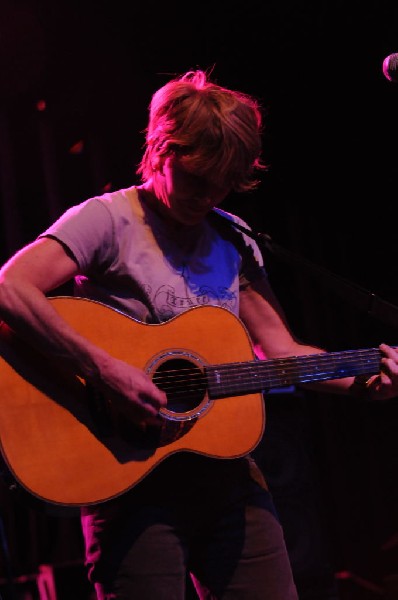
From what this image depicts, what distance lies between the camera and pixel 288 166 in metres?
5.90

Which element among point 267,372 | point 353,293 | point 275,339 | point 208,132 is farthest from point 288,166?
point 267,372

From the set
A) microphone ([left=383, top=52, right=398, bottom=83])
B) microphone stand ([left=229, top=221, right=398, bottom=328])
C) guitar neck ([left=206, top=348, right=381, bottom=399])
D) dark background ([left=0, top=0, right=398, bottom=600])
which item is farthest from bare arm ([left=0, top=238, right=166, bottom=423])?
dark background ([left=0, top=0, right=398, bottom=600])

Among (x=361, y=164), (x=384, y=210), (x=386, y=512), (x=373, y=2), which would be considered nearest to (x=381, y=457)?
(x=386, y=512)

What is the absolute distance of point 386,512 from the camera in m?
5.78

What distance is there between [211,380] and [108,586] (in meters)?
0.66

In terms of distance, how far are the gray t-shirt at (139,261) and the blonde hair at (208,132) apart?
0.72 feet

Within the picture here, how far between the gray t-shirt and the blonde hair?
0.72 feet

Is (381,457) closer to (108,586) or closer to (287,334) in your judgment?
(287,334)

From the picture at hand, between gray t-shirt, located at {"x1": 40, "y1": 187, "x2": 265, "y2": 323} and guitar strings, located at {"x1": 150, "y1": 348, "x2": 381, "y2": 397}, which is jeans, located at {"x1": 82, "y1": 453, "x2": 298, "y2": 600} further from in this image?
gray t-shirt, located at {"x1": 40, "y1": 187, "x2": 265, "y2": 323}

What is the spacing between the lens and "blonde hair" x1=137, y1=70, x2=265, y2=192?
7.14 ft

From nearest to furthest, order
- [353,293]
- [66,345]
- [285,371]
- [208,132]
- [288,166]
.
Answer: [66,345], [208,132], [285,371], [353,293], [288,166]

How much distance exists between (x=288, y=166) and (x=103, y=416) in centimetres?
444

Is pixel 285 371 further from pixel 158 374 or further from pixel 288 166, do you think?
pixel 288 166

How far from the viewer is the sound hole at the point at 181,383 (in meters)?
2.02
